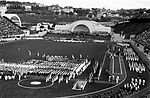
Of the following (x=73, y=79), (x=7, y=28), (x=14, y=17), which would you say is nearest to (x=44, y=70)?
(x=73, y=79)

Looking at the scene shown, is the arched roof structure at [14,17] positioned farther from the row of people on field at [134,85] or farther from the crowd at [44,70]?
the row of people on field at [134,85]

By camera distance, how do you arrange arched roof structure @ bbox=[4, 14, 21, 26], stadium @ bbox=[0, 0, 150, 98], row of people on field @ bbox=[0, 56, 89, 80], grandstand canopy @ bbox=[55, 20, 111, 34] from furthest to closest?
1. arched roof structure @ bbox=[4, 14, 21, 26]
2. grandstand canopy @ bbox=[55, 20, 111, 34]
3. row of people on field @ bbox=[0, 56, 89, 80]
4. stadium @ bbox=[0, 0, 150, 98]

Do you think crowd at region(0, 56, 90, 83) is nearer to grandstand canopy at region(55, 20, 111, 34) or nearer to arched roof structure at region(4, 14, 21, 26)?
grandstand canopy at region(55, 20, 111, 34)

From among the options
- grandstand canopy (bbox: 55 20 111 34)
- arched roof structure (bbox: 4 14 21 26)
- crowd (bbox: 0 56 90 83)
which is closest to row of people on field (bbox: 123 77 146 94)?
crowd (bbox: 0 56 90 83)

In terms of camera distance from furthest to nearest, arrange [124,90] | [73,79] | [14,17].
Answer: [14,17] < [73,79] < [124,90]

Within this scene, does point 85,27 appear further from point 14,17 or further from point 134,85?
point 134,85

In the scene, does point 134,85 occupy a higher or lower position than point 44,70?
lower

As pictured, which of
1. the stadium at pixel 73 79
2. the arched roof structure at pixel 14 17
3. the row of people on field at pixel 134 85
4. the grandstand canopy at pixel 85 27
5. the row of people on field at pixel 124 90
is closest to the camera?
the row of people on field at pixel 124 90

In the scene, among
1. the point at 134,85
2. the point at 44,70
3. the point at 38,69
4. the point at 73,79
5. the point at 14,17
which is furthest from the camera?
the point at 14,17

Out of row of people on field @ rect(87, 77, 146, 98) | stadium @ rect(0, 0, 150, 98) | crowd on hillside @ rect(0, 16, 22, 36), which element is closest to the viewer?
row of people on field @ rect(87, 77, 146, 98)

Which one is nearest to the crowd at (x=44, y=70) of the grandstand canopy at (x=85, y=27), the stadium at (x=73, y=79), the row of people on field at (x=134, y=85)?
the stadium at (x=73, y=79)
